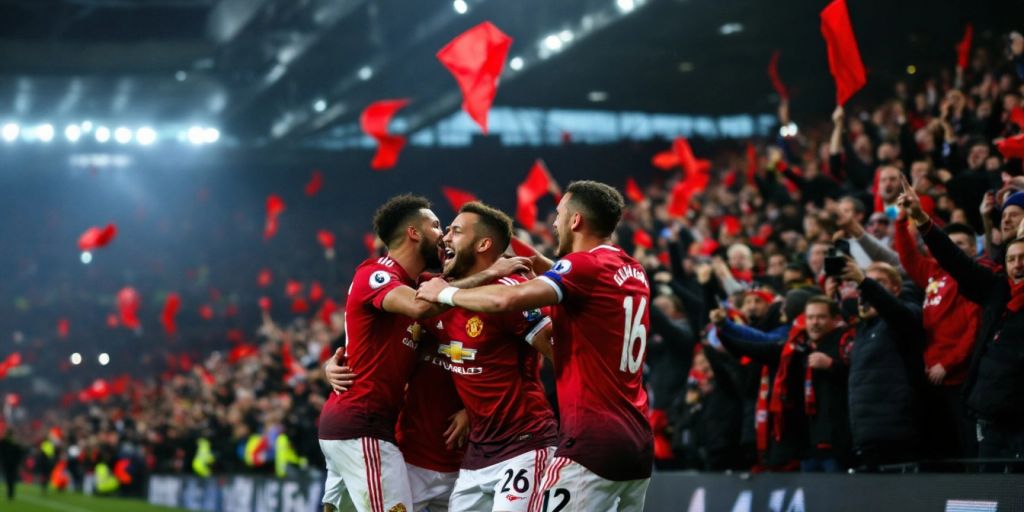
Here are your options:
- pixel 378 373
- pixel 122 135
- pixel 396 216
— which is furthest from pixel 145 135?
pixel 378 373

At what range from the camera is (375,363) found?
655cm

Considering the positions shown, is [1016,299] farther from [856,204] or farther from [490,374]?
[856,204]

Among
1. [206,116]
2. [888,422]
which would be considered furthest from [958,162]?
[206,116]

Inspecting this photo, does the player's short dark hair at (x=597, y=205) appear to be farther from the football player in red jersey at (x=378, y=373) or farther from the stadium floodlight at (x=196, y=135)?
the stadium floodlight at (x=196, y=135)

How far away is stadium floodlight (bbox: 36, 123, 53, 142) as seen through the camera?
124ft

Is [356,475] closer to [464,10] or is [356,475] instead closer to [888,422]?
[888,422]

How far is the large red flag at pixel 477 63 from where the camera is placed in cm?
1305

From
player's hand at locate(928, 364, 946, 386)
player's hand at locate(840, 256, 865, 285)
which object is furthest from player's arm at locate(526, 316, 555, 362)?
player's hand at locate(928, 364, 946, 386)

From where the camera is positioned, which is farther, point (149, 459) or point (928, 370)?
point (149, 459)

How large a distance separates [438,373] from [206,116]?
32969 millimetres

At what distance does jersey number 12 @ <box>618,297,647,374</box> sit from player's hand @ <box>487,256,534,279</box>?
534 millimetres

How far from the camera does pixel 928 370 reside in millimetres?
8203

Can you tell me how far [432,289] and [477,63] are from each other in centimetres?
803

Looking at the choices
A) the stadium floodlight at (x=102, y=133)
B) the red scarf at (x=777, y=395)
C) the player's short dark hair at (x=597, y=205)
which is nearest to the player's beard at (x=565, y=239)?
the player's short dark hair at (x=597, y=205)
